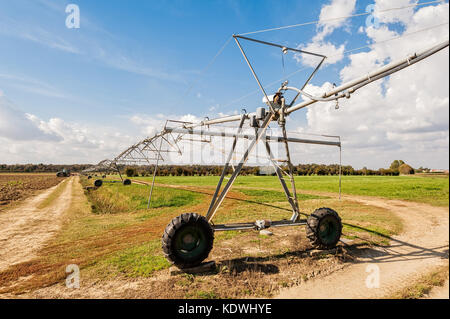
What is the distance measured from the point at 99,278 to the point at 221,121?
766cm

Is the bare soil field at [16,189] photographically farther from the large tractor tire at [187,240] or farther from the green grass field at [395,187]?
the green grass field at [395,187]

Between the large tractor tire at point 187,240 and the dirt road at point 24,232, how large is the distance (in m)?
5.76

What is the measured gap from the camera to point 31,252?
8.16m

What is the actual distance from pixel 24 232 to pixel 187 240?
33.7 feet

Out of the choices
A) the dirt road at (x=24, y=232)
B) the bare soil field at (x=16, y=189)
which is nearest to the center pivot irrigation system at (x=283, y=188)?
the dirt road at (x=24, y=232)

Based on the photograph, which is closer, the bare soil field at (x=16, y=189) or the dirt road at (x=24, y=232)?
the dirt road at (x=24, y=232)

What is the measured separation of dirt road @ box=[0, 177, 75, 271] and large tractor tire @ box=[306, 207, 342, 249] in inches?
404

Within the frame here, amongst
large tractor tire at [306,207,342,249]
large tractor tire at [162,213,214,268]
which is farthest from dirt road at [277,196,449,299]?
large tractor tire at [162,213,214,268]

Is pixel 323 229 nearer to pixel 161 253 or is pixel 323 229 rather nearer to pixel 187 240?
pixel 187 240

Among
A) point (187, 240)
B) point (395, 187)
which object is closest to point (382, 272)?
point (187, 240)

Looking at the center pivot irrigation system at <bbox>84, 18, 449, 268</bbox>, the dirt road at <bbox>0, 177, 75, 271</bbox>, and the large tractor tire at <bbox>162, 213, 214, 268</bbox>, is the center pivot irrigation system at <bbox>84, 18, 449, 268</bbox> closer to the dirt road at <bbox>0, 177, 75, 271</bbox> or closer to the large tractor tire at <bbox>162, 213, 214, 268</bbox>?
the large tractor tire at <bbox>162, 213, 214, 268</bbox>

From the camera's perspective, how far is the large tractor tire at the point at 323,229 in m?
7.55

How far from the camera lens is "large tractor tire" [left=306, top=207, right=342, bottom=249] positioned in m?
7.55

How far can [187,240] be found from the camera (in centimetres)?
627
